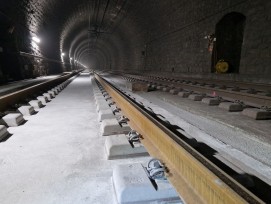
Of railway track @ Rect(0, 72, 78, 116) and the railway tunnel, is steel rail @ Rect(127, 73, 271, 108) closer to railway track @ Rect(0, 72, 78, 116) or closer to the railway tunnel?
the railway tunnel

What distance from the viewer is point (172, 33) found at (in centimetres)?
1667

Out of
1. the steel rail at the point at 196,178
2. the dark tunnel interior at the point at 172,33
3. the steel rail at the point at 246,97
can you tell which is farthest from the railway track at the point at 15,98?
the steel rail at the point at 246,97

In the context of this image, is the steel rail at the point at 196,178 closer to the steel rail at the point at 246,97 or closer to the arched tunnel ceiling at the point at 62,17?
A: the steel rail at the point at 246,97

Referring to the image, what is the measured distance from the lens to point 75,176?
195 cm

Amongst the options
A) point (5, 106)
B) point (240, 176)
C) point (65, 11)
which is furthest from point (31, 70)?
point (240, 176)

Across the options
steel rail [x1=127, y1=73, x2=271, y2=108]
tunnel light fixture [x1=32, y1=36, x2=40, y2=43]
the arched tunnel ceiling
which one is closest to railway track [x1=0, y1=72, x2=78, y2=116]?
steel rail [x1=127, y1=73, x2=271, y2=108]

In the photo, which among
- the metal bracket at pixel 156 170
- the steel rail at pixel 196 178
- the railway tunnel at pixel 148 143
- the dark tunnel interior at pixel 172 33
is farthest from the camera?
the dark tunnel interior at pixel 172 33

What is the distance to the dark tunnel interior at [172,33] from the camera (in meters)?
9.28

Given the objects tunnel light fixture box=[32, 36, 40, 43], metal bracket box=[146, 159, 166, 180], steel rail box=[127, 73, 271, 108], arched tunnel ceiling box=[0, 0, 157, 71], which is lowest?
steel rail box=[127, 73, 271, 108]

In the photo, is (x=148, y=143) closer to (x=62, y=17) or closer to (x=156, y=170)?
(x=156, y=170)

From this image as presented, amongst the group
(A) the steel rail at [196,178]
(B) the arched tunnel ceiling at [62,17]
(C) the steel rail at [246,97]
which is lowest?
(C) the steel rail at [246,97]

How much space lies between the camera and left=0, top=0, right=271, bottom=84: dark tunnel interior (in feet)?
30.5

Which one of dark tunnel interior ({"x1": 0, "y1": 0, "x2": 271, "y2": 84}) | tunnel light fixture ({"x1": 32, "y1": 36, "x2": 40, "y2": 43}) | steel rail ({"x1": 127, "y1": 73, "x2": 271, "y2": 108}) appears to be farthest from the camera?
tunnel light fixture ({"x1": 32, "y1": 36, "x2": 40, "y2": 43})

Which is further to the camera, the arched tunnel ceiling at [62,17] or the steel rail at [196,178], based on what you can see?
the arched tunnel ceiling at [62,17]
